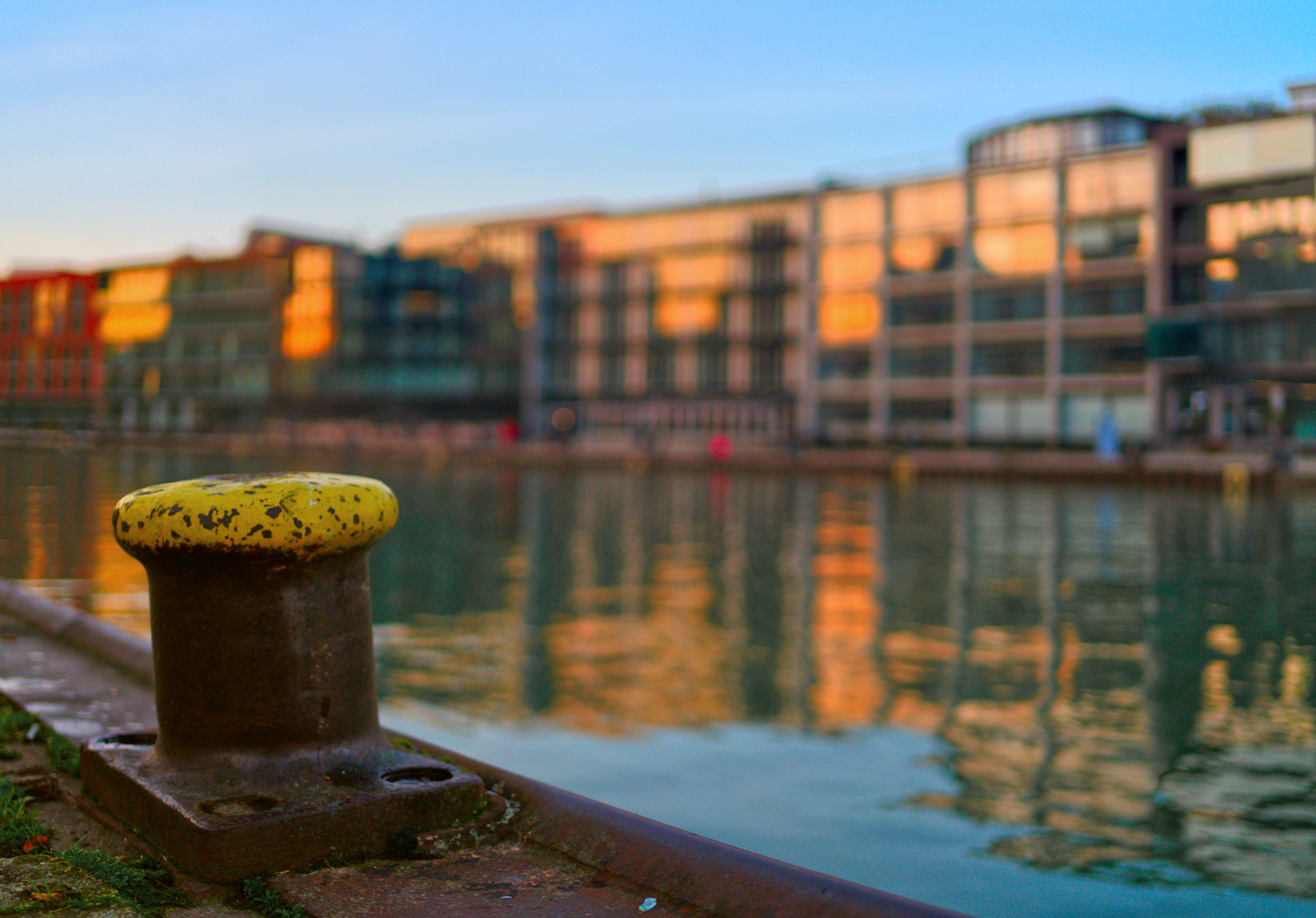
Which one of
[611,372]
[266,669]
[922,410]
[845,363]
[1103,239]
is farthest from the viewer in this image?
[611,372]

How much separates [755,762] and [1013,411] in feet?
238

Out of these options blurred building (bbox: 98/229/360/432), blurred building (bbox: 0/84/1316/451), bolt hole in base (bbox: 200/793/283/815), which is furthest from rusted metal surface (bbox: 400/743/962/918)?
blurred building (bbox: 98/229/360/432)

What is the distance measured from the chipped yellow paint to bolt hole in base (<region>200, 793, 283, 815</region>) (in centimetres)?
88

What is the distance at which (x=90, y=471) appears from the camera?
6019 centimetres

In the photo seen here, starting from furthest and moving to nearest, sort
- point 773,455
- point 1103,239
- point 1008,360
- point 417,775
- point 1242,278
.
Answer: point 1008,360, point 773,455, point 1103,239, point 1242,278, point 417,775

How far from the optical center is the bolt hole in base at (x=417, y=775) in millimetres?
4914

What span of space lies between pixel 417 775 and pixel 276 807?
62 centimetres

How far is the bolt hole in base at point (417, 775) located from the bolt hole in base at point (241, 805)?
0.48 metres

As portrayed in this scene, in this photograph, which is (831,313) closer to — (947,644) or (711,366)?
(711,366)

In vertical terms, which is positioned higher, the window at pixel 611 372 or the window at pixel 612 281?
the window at pixel 612 281

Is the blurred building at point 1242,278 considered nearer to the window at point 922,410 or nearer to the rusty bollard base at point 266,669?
the window at point 922,410

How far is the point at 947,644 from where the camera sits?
17516 mm

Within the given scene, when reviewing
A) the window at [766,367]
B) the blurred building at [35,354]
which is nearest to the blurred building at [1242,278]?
the window at [766,367]

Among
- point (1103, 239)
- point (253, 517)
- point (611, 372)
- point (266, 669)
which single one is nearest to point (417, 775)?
point (266, 669)
